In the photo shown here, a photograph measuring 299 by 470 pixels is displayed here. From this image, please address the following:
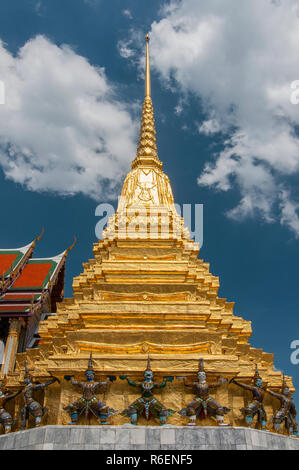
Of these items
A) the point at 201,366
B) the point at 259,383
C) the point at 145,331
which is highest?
the point at 145,331

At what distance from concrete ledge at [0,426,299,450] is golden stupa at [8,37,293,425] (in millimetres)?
2535

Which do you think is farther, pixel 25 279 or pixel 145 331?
pixel 25 279

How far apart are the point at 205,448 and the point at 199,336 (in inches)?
171

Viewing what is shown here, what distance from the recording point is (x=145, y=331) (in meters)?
13.2

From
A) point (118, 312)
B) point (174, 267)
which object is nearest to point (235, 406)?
point (118, 312)

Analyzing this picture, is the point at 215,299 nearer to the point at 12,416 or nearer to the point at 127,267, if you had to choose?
the point at 127,267

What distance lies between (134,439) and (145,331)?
168 inches

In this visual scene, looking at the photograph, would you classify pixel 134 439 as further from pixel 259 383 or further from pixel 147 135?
pixel 147 135

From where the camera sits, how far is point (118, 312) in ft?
46.1

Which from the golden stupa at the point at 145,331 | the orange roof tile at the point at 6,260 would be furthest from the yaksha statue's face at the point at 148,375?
the orange roof tile at the point at 6,260

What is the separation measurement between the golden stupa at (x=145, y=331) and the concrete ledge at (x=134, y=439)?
8.32 ft

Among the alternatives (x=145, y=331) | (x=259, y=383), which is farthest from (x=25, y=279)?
(x=259, y=383)

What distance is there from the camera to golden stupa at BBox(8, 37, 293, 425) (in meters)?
12.2
